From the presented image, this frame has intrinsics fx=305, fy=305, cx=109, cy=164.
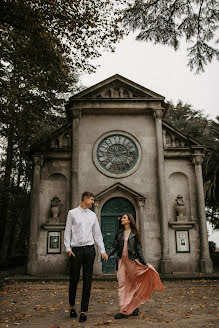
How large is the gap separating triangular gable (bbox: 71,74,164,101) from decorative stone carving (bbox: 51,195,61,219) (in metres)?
5.65

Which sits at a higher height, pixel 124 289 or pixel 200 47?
pixel 200 47

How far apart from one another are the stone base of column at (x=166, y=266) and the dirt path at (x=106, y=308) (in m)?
2.89

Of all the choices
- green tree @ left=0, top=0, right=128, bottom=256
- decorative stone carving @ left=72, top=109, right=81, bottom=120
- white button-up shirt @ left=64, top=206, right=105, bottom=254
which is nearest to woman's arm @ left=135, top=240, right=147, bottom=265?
white button-up shirt @ left=64, top=206, right=105, bottom=254

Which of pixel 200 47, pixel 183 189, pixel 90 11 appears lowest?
pixel 183 189

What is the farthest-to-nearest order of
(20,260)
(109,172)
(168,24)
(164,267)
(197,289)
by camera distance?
1. (20,260)
2. (109,172)
3. (164,267)
4. (197,289)
5. (168,24)

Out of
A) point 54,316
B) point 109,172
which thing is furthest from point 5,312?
point 109,172

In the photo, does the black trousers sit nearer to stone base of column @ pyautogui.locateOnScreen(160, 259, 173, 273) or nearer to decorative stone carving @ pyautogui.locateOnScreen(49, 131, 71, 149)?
stone base of column @ pyautogui.locateOnScreen(160, 259, 173, 273)

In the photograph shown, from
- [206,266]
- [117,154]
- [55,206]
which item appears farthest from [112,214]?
[206,266]

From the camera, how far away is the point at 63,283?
12.5 metres

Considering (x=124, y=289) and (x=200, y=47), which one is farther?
(x=200, y=47)

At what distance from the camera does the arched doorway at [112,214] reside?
1520 cm

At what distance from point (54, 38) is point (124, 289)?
8.88 meters

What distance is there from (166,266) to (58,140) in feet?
27.6

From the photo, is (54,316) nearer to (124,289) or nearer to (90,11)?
(124,289)
